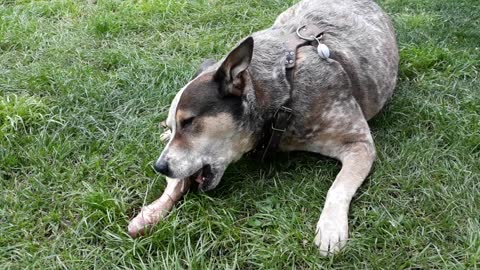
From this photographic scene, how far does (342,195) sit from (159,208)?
995 millimetres

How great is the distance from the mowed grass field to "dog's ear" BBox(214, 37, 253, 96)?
0.59 metres

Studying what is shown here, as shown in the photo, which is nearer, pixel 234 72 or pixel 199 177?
pixel 234 72

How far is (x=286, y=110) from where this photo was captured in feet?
10.3

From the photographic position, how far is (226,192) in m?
3.20

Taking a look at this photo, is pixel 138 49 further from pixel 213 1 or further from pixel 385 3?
pixel 385 3

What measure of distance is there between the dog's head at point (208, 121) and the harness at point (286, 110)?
7.8 inches

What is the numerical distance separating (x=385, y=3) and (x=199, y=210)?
376cm

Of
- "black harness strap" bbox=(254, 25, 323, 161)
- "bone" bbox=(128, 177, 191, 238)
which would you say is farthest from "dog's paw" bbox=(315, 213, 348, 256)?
"bone" bbox=(128, 177, 191, 238)

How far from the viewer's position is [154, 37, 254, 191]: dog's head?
117 inches

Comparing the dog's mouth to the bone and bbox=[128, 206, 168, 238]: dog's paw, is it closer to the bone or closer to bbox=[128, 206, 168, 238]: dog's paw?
the bone

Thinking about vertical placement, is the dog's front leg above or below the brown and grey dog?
below

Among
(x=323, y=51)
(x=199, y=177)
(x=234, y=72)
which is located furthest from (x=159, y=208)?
(x=323, y=51)

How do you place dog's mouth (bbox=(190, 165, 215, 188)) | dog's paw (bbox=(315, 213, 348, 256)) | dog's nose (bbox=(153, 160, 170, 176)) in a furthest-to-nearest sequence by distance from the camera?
dog's mouth (bbox=(190, 165, 215, 188))
dog's nose (bbox=(153, 160, 170, 176))
dog's paw (bbox=(315, 213, 348, 256))

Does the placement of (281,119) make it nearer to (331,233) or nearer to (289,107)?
(289,107)
